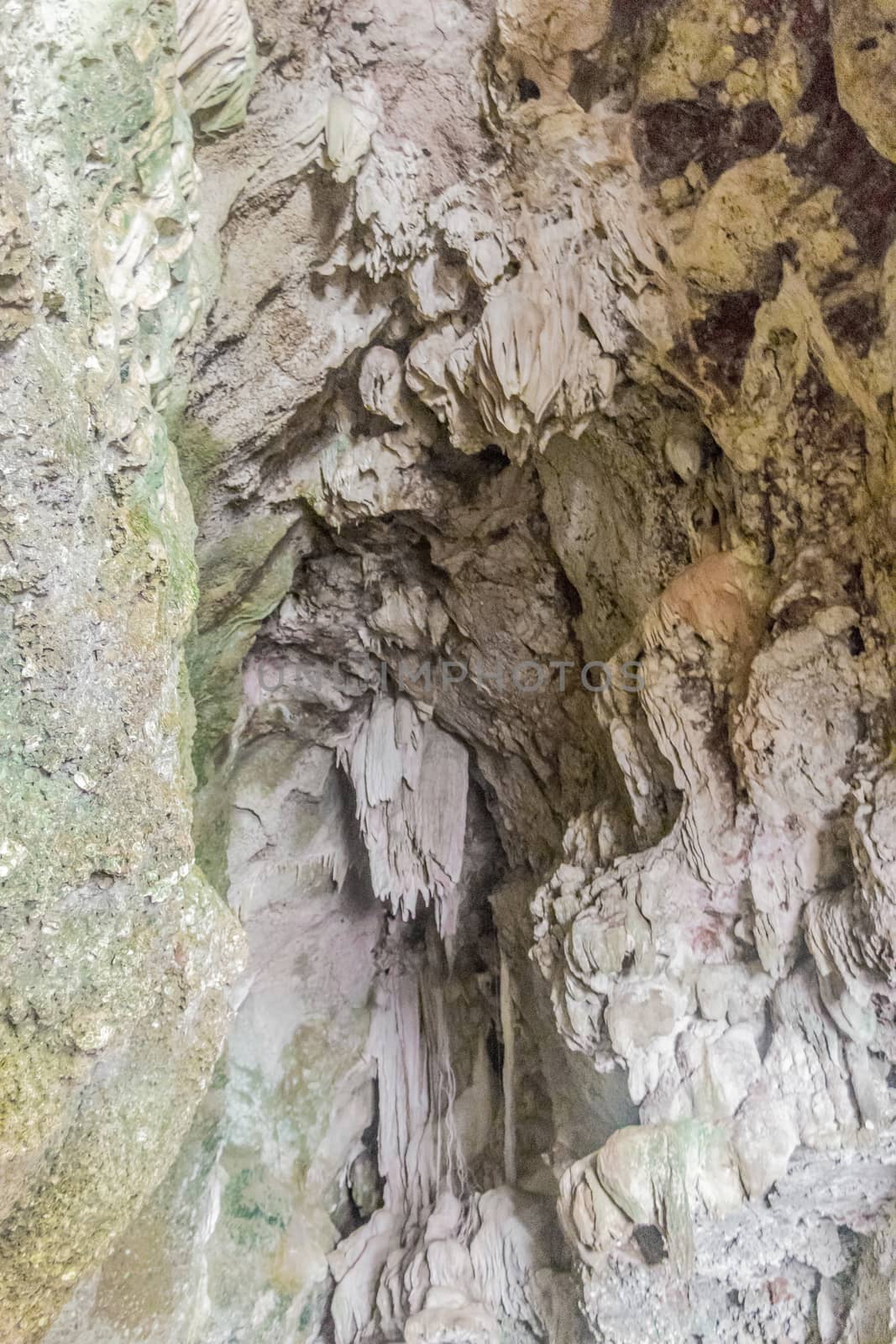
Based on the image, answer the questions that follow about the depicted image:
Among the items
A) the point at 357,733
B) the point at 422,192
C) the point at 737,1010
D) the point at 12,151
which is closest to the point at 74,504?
the point at 12,151

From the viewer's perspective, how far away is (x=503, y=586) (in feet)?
9.34

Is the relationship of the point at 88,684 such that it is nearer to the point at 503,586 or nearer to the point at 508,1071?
the point at 503,586

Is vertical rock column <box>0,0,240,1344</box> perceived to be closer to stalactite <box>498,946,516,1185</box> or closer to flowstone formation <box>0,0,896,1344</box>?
flowstone formation <box>0,0,896,1344</box>

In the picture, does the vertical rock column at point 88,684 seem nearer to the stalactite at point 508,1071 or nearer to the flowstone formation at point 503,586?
the flowstone formation at point 503,586

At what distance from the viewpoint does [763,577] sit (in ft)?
6.86

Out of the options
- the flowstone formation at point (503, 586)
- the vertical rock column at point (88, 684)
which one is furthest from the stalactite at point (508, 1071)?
the vertical rock column at point (88, 684)

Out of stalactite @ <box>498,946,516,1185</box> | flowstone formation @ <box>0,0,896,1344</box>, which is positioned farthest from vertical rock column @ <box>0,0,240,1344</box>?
stalactite @ <box>498,946,516,1185</box>

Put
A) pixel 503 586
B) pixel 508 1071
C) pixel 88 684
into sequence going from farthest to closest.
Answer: pixel 508 1071
pixel 503 586
pixel 88 684

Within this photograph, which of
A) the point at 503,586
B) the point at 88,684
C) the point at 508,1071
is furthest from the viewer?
the point at 508,1071

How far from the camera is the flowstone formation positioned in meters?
1.14

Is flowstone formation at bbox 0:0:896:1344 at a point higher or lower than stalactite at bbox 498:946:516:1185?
higher

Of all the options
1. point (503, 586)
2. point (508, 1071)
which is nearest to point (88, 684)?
point (503, 586)

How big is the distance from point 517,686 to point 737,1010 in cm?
127

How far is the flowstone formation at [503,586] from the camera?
1136 millimetres
